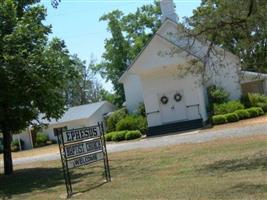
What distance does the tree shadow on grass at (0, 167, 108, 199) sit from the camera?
17.2 metres

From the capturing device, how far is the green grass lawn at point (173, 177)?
11.6 m

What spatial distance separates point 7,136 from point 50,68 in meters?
4.53

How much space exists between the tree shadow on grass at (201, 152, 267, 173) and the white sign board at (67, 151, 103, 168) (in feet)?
9.95

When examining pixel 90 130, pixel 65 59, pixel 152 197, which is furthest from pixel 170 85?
pixel 152 197

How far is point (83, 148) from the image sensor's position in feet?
49.8

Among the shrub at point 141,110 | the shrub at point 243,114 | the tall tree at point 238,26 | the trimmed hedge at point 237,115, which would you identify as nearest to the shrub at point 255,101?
the trimmed hedge at point 237,115

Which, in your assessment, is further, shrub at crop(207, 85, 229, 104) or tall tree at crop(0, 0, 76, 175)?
shrub at crop(207, 85, 229, 104)

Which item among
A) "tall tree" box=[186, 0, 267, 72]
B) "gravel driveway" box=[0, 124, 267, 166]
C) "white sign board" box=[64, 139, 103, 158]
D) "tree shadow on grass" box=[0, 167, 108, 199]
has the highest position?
"tall tree" box=[186, 0, 267, 72]

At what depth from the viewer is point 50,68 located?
20812 millimetres

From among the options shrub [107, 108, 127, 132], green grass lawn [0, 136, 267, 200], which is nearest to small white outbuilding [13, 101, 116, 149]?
shrub [107, 108, 127, 132]

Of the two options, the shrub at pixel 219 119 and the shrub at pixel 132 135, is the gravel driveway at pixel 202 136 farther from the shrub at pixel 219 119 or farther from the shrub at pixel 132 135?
the shrub at pixel 132 135

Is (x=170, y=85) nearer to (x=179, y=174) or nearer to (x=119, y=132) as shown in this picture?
(x=119, y=132)

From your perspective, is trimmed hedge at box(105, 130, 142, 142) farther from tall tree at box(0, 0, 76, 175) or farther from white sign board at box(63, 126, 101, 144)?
white sign board at box(63, 126, 101, 144)

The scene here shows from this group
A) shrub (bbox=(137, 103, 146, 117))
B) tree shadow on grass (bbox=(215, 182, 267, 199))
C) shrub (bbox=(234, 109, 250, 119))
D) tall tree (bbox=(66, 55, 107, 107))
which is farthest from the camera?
tall tree (bbox=(66, 55, 107, 107))
